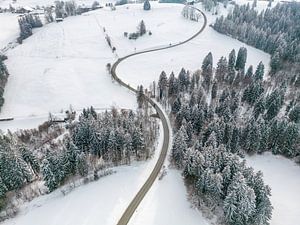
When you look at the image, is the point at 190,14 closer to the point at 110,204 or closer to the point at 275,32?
the point at 275,32

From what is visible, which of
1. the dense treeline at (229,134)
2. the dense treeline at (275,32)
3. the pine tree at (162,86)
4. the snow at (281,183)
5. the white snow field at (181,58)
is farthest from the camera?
the white snow field at (181,58)

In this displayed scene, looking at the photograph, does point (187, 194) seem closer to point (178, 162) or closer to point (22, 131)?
point (178, 162)

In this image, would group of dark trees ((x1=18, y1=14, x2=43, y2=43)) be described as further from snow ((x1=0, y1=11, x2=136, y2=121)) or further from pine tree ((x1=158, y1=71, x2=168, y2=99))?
pine tree ((x1=158, y1=71, x2=168, y2=99))

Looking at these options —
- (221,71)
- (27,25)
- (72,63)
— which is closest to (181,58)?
(221,71)

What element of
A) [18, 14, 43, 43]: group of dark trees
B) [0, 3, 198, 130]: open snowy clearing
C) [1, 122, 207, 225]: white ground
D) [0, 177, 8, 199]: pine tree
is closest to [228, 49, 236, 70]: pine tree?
[0, 3, 198, 130]: open snowy clearing

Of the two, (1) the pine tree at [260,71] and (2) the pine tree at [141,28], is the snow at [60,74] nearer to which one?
(2) the pine tree at [141,28]

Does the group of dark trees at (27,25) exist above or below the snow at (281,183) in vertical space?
above

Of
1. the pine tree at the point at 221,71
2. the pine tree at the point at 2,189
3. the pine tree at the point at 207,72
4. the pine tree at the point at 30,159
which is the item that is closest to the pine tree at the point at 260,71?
the pine tree at the point at 221,71
